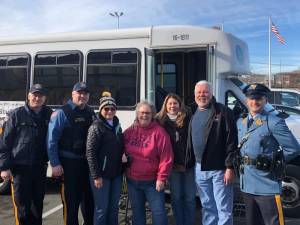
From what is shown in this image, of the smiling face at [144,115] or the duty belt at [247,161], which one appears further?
the smiling face at [144,115]

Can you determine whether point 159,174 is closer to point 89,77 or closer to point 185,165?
point 185,165

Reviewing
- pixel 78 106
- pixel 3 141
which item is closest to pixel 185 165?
pixel 78 106

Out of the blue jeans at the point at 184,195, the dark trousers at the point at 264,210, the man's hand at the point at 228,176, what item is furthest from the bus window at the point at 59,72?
the dark trousers at the point at 264,210

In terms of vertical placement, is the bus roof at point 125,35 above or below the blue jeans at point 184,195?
above

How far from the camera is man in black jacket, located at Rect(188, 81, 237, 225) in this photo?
415 cm

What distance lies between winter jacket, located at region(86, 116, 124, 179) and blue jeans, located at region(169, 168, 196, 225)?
703mm

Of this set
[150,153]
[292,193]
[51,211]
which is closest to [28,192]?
[150,153]

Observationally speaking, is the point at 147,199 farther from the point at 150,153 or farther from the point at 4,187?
the point at 4,187

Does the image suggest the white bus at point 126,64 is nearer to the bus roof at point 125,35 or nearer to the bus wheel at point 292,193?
the bus roof at point 125,35

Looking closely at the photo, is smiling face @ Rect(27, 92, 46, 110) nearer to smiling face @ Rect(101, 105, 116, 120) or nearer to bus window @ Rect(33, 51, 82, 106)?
smiling face @ Rect(101, 105, 116, 120)

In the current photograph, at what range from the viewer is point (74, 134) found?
442 centimetres

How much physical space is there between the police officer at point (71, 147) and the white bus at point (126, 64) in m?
1.91

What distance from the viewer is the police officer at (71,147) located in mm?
4348

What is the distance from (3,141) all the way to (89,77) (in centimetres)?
248
